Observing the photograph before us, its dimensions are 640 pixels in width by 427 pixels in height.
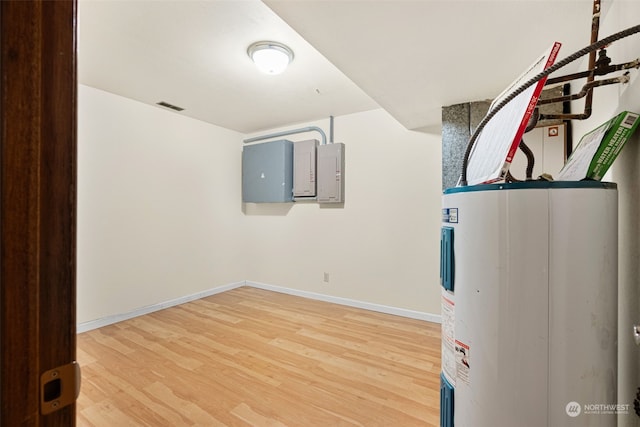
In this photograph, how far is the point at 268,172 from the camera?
4.07 meters

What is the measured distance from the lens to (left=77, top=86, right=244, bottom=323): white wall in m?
2.83

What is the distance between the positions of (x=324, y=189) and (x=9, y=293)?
132 inches

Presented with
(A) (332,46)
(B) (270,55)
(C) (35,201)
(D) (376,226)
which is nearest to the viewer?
(C) (35,201)

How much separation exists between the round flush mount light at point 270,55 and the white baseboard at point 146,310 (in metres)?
3.03

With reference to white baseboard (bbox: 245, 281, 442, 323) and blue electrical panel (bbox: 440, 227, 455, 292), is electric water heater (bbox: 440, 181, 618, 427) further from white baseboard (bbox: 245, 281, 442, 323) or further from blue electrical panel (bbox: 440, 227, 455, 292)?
white baseboard (bbox: 245, 281, 442, 323)

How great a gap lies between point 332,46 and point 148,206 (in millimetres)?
2888

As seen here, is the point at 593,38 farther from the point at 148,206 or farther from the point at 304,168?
the point at 148,206

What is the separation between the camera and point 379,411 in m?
1.67

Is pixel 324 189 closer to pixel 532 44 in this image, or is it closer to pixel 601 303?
pixel 532 44

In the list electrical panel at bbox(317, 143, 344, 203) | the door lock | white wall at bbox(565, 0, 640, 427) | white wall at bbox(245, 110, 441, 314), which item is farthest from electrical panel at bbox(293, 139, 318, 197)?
the door lock

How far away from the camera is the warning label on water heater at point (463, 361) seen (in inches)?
31.8

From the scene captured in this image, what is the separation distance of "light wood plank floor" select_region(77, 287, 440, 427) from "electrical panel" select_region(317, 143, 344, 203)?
4.88 ft

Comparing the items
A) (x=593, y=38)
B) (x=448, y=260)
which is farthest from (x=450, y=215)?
(x=593, y=38)
